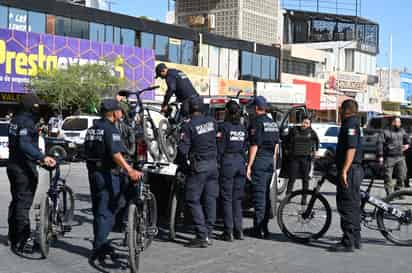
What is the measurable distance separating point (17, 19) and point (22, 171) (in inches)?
1320

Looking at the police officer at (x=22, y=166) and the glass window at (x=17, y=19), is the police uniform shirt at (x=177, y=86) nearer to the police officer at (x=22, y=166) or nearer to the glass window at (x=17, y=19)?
the police officer at (x=22, y=166)

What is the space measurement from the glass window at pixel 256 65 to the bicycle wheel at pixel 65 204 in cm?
4999

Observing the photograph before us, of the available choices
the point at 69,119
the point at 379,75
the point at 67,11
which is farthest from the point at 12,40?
the point at 379,75

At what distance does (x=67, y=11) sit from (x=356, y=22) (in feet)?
170

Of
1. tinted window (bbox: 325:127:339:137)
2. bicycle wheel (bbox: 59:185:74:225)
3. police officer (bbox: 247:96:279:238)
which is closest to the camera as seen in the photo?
bicycle wheel (bbox: 59:185:74:225)

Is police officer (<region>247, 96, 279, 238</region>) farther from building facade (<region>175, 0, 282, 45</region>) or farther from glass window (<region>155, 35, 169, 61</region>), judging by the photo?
building facade (<region>175, 0, 282, 45</region>)

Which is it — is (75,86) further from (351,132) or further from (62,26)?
(351,132)

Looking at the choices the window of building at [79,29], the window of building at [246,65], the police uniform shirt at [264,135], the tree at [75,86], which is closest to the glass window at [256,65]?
the window of building at [246,65]

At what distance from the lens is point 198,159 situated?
8562mm

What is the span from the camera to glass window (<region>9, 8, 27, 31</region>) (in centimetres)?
3884

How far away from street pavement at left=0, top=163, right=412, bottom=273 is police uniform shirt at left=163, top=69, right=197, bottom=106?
2286 mm

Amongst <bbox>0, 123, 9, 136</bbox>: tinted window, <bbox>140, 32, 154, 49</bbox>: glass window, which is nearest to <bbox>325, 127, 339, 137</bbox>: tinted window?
<bbox>0, 123, 9, 136</bbox>: tinted window

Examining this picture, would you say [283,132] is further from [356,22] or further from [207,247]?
[356,22]

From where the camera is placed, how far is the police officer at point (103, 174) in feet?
24.0
